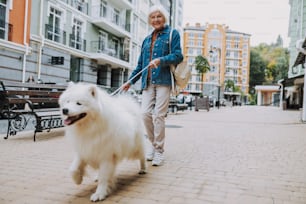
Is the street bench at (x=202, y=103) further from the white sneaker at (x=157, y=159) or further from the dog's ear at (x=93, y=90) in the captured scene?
the dog's ear at (x=93, y=90)

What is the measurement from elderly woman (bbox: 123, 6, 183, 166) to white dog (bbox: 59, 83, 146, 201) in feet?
3.85

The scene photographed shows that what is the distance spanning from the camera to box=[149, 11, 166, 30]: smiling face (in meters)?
4.30

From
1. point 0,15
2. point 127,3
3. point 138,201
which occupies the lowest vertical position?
point 138,201

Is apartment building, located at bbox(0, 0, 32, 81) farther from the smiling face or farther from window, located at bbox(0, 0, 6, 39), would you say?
the smiling face

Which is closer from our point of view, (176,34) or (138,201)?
(138,201)

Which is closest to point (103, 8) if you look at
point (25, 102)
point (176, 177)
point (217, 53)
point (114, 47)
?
point (114, 47)

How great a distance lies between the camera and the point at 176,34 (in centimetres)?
432

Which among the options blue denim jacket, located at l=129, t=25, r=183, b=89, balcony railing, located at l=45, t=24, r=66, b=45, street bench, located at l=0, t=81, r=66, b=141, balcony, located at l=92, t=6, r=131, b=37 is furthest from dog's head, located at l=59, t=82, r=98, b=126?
balcony, located at l=92, t=6, r=131, b=37

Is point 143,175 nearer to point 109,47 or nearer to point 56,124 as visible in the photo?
point 56,124

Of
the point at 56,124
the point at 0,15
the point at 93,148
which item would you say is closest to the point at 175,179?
the point at 93,148

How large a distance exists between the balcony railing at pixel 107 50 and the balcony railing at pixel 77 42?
1.17 m

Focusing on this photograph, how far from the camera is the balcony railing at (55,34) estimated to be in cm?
1891

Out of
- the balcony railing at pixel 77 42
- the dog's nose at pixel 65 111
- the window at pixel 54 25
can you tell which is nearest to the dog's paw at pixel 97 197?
the dog's nose at pixel 65 111

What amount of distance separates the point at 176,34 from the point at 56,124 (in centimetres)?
380
